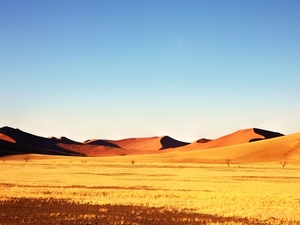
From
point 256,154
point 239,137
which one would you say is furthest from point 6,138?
point 256,154

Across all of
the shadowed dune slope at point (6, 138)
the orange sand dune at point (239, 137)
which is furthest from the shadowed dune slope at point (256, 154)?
the shadowed dune slope at point (6, 138)

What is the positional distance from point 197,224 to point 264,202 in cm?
948

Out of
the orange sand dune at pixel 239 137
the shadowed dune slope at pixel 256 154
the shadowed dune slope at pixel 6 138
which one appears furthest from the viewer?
the shadowed dune slope at pixel 6 138

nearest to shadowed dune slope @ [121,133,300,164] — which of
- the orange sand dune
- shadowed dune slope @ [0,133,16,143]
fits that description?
the orange sand dune

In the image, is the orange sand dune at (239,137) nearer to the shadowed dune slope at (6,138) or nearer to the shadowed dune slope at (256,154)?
the shadowed dune slope at (256,154)

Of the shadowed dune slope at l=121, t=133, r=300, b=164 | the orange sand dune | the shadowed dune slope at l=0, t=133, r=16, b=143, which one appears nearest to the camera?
the shadowed dune slope at l=121, t=133, r=300, b=164

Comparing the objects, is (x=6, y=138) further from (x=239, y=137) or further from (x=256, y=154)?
(x=256, y=154)

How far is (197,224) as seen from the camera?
1897 cm

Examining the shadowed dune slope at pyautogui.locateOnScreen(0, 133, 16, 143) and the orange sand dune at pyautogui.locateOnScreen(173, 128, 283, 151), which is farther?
the shadowed dune slope at pyautogui.locateOnScreen(0, 133, 16, 143)

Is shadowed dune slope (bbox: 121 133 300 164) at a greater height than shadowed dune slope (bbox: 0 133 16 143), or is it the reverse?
shadowed dune slope (bbox: 0 133 16 143)

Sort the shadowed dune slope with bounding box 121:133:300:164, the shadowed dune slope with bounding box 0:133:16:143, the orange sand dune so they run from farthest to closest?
the shadowed dune slope with bounding box 0:133:16:143, the orange sand dune, the shadowed dune slope with bounding box 121:133:300:164

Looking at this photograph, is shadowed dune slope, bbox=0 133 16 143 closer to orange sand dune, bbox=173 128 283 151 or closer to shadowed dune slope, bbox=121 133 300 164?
orange sand dune, bbox=173 128 283 151

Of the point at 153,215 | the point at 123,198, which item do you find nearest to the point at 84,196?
the point at 123,198

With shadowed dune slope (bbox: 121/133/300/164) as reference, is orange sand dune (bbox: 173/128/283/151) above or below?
above
